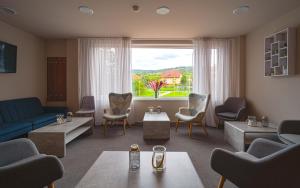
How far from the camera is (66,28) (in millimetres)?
4336

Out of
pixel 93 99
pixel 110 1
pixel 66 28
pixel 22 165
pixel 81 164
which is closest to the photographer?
pixel 22 165

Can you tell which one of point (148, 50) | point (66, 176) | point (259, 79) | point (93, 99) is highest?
point (148, 50)

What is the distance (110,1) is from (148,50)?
2.65m

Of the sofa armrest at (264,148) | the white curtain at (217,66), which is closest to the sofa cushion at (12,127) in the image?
the sofa armrest at (264,148)

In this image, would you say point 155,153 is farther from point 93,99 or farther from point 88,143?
point 93,99

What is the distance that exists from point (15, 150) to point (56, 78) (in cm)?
393

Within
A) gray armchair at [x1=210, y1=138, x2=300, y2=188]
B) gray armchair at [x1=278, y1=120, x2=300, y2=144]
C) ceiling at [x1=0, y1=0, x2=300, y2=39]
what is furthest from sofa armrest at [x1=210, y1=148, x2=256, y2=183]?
ceiling at [x1=0, y1=0, x2=300, y2=39]

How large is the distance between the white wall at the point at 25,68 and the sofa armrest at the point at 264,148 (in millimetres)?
4611

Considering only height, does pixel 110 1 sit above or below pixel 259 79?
above

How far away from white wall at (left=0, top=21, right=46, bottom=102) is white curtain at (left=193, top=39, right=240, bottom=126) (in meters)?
4.25

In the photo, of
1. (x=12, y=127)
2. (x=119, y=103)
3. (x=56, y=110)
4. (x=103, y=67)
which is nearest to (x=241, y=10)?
(x=119, y=103)

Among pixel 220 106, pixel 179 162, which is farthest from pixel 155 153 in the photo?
pixel 220 106

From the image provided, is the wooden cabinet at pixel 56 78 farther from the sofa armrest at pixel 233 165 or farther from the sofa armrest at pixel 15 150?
the sofa armrest at pixel 233 165

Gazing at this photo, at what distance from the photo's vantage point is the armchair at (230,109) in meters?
4.46
